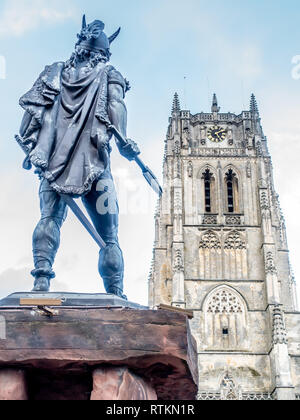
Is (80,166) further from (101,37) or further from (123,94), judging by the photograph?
(101,37)

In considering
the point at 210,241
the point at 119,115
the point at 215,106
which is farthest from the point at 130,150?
the point at 215,106

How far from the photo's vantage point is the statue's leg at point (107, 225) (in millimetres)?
4363

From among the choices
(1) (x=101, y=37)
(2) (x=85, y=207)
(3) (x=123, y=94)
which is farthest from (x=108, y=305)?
(1) (x=101, y=37)

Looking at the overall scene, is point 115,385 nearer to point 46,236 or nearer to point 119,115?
point 46,236

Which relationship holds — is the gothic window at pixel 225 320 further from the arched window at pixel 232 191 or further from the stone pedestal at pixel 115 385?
the stone pedestal at pixel 115 385

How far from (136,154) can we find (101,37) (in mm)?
1016

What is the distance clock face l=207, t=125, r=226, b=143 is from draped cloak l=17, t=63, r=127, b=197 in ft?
137

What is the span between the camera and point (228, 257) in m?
41.4

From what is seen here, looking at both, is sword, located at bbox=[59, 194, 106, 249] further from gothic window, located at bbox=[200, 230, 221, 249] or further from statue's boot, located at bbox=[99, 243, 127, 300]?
gothic window, located at bbox=[200, 230, 221, 249]

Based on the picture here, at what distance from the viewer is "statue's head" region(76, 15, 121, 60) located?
4.96 meters

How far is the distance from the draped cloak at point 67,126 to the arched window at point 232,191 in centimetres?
3943

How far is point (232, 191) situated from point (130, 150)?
4057cm

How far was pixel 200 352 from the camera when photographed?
38.2m

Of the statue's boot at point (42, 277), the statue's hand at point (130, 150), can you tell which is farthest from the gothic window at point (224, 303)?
the statue's boot at point (42, 277)
